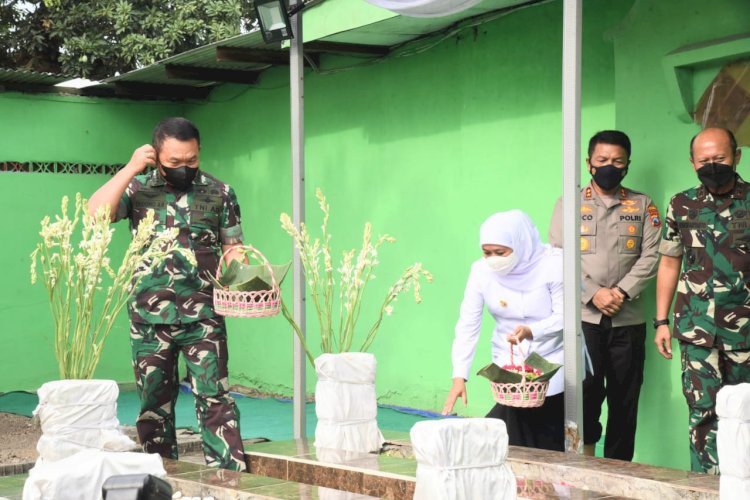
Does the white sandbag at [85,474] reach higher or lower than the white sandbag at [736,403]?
lower

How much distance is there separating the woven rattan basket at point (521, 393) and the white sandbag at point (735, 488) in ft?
4.23

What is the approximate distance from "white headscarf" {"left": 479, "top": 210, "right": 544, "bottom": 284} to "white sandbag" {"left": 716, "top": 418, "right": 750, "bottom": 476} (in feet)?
5.64

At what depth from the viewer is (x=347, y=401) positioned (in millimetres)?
4949

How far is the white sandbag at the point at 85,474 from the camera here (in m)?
2.45

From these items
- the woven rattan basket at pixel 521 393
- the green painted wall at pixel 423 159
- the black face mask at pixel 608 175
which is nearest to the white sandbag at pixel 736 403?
the woven rattan basket at pixel 521 393

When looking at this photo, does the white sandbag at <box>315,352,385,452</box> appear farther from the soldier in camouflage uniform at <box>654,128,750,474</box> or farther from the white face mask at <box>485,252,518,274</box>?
the soldier in camouflage uniform at <box>654,128,750,474</box>

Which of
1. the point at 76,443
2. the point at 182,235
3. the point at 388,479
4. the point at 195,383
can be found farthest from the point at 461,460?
the point at 182,235

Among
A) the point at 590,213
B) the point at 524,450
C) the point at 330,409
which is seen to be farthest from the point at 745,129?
the point at 330,409

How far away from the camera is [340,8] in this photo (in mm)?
6520

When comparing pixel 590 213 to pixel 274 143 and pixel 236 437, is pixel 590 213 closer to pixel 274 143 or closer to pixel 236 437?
pixel 236 437

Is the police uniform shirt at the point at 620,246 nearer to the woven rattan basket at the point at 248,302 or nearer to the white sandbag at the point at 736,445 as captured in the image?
the woven rattan basket at the point at 248,302

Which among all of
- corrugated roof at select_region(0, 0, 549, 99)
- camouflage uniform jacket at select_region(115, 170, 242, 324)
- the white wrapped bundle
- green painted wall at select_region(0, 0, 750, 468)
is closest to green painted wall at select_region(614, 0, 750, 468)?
green painted wall at select_region(0, 0, 750, 468)

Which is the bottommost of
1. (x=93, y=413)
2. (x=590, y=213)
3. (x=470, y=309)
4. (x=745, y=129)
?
(x=93, y=413)

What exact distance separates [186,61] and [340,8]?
8.66 ft
